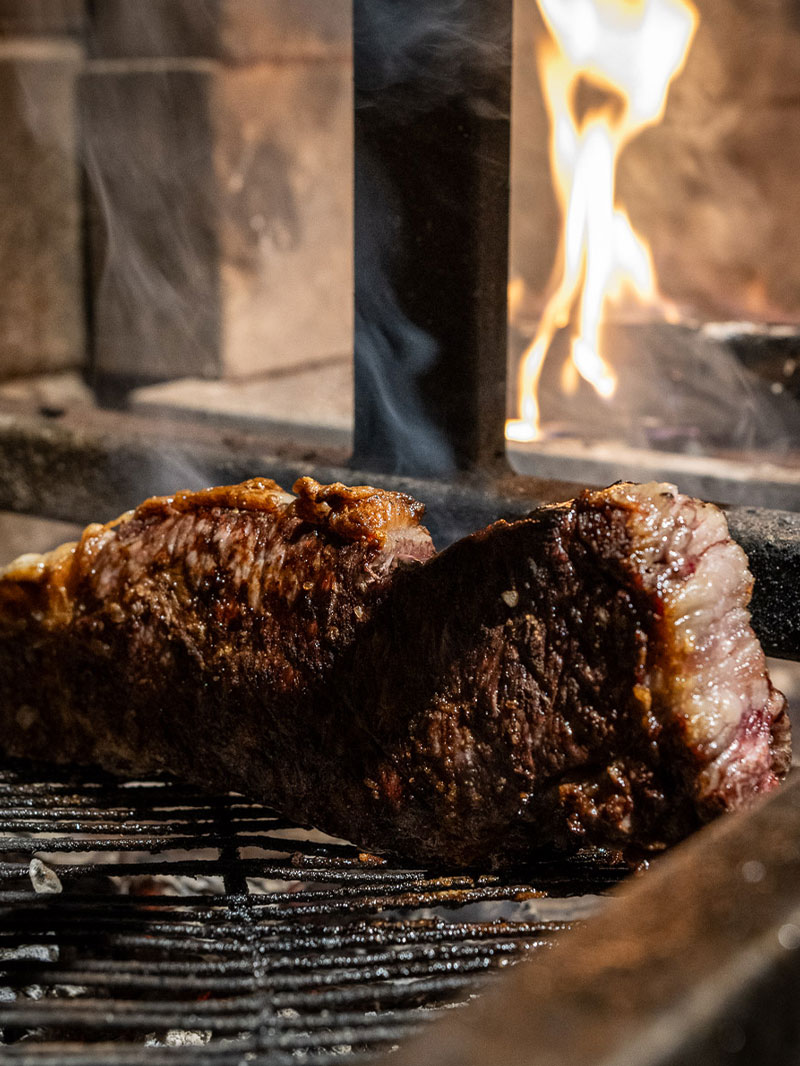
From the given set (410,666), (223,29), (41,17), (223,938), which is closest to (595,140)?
(223,29)

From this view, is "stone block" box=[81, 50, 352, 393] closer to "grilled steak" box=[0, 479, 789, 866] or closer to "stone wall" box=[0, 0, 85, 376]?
"stone wall" box=[0, 0, 85, 376]

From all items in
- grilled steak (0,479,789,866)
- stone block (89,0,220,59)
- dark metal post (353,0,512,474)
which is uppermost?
stone block (89,0,220,59)

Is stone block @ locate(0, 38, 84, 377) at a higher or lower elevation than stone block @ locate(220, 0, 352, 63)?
lower

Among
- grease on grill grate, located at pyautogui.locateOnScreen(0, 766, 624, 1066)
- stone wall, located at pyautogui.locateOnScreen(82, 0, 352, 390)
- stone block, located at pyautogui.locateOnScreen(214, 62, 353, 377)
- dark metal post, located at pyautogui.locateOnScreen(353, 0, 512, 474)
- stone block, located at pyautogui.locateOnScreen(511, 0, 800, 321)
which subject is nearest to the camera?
grease on grill grate, located at pyautogui.locateOnScreen(0, 766, 624, 1066)

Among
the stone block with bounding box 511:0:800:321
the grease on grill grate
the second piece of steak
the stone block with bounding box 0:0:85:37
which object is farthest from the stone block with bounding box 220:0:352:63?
the second piece of steak

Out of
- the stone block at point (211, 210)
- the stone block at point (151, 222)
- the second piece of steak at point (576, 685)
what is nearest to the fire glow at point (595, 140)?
the stone block at point (211, 210)

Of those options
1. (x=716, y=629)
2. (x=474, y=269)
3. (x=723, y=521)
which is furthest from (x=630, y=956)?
(x=474, y=269)

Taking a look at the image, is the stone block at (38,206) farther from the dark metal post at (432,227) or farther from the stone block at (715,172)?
the dark metal post at (432,227)

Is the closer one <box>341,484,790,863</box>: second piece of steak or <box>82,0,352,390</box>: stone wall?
<box>341,484,790,863</box>: second piece of steak
